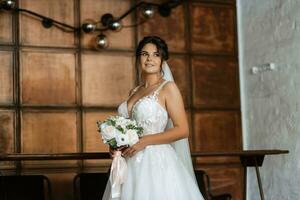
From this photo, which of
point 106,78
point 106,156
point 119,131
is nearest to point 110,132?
point 119,131

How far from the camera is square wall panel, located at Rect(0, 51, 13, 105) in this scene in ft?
17.2

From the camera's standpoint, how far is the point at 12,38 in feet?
17.5

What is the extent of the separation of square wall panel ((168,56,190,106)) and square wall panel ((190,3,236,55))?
8.1 inches

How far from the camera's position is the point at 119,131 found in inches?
133

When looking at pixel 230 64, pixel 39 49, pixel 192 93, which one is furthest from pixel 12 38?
pixel 230 64

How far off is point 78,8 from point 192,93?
58.6 inches

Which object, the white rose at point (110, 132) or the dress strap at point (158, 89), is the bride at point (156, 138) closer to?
the dress strap at point (158, 89)

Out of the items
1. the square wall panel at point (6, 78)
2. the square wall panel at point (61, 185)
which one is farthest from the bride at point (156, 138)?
the square wall panel at point (6, 78)

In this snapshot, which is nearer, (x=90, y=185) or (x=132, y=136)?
(x=132, y=136)

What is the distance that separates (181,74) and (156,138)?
2.47 m

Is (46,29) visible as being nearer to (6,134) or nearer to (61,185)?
(6,134)

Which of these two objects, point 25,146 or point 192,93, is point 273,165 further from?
point 25,146

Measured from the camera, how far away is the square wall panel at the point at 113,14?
5.61 metres

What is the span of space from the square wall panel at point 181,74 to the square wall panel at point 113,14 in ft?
1.65
